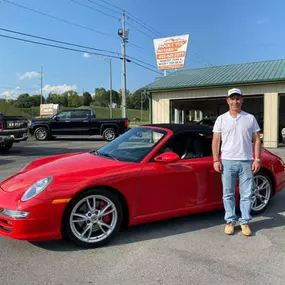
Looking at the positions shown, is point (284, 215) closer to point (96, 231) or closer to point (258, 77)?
point (96, 231)

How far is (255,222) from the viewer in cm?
498

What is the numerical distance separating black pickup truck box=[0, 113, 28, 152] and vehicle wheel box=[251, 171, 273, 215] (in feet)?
33.4

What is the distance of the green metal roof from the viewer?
56.0ft

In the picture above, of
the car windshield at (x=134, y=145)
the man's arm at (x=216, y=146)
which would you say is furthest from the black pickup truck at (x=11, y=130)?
the man's arm at (x=216, y=146)

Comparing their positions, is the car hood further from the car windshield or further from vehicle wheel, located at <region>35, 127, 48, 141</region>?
vehicle wheel, located at <region>35, 127, 48, 141</region>

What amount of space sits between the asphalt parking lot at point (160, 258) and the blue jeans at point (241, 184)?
0.88 ft

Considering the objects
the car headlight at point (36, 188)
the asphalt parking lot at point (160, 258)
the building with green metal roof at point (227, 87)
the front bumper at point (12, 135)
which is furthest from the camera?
the building with green metal roof at point (227, 87)

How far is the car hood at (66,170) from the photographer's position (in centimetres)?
402

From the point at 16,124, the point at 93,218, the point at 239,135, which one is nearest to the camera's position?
the point at 93,218

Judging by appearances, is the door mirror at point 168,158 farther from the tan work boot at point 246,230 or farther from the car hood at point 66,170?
the tan work boot at point 246,230

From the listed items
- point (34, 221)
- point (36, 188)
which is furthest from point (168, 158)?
point (34, 221)

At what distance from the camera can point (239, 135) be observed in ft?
14.3

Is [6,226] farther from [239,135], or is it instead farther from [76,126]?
[76,126]

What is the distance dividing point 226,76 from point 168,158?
15.5 meters
